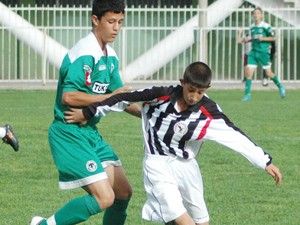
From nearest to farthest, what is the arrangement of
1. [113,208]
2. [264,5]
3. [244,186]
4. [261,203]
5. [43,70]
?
[113,208]
[261,203]
[244,186]
[43,70]
[264,5]

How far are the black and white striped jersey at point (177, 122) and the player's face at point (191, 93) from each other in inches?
3.7

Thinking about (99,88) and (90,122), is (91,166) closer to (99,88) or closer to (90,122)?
(90,122)

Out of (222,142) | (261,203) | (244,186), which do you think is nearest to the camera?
(222,142)

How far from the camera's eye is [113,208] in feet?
29.8

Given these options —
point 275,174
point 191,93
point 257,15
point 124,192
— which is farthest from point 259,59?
point 275,174

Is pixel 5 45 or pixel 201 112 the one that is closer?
pixel 201 112

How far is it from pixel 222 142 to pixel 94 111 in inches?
35.2

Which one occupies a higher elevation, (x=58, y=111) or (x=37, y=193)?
(x=58, y=111)

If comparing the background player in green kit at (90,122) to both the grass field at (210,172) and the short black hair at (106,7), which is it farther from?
the grass field at (210,172)

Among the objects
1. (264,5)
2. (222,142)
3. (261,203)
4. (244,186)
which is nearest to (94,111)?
(222,142)

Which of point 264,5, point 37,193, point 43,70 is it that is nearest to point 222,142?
point 37,193

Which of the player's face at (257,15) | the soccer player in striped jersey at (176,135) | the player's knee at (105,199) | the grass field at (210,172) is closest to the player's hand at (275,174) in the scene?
the soccer player in striped jersey at (176,135)

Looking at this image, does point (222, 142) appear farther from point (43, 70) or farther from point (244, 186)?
point (43, 70)

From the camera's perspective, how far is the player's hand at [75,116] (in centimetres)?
862
